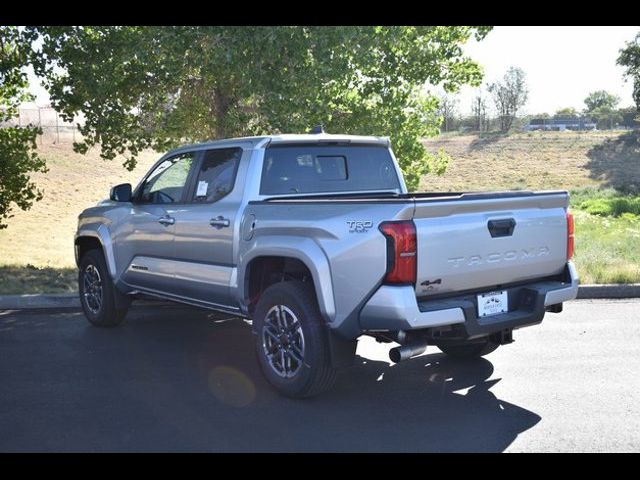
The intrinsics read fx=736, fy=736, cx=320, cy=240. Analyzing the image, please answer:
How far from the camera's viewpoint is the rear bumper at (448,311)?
15.4ft

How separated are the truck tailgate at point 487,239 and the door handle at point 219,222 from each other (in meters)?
1.83

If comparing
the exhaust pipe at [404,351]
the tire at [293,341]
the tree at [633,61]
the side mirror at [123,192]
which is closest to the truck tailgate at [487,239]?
the exhaust pipe at [404,351]

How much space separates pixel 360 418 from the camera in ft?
16.3

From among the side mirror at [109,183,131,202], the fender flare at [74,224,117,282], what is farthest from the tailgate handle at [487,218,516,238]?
the fender flare at [74,224,117,282]

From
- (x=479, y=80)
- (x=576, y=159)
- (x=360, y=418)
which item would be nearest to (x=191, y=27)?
(x=479, y=80)

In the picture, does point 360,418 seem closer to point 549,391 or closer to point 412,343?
point 412,343

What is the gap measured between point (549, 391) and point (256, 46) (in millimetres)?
7477

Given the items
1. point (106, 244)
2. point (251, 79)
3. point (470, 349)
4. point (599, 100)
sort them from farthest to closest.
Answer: point (599, 100), point (251, 79), point (106, 244), point (470, 349)

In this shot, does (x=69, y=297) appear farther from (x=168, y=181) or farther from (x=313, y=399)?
(x=313, y=399)

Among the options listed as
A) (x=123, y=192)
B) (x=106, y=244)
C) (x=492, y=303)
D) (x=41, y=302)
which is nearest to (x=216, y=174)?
(x=123, y=192)

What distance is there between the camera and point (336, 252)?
197 inches

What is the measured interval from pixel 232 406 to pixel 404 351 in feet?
4.26

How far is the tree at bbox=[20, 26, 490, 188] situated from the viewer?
37.3ft
